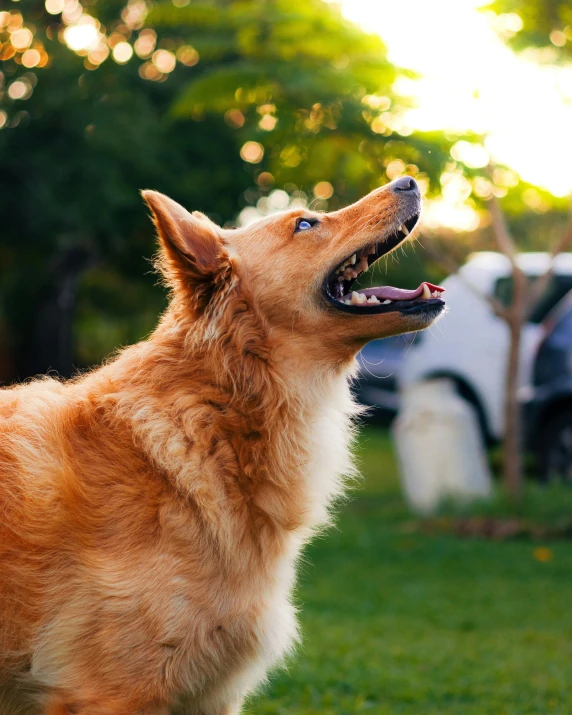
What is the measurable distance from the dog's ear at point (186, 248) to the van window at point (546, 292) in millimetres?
9356

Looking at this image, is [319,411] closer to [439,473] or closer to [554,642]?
[554,642]

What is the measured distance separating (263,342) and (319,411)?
15.9 inches

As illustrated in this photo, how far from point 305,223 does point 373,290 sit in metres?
0.44

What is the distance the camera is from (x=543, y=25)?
10.1m

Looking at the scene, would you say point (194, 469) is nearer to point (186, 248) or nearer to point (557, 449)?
point (186, 248)

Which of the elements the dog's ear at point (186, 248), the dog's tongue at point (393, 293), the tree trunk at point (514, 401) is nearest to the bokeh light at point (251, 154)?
the tree trunk at point (514, 401)

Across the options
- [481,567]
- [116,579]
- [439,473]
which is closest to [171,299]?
[116,579]

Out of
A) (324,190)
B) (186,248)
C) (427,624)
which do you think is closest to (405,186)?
(186,248)

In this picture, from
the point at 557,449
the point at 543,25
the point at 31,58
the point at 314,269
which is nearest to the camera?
the point at 314,269

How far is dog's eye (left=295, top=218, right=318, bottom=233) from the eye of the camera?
4238 millimetres

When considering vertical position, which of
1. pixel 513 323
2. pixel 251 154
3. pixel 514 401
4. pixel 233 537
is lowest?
pixel 251 154

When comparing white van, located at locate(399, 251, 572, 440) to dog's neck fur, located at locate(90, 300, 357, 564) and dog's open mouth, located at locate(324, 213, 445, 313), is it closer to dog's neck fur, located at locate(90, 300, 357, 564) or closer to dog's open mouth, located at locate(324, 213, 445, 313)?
dog's open mouth, located at locate(324, 213, 445, 313)

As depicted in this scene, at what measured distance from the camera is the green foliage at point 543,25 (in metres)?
9.88

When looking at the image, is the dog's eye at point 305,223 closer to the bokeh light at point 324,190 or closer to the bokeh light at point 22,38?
the bokeh light at point 324,190
